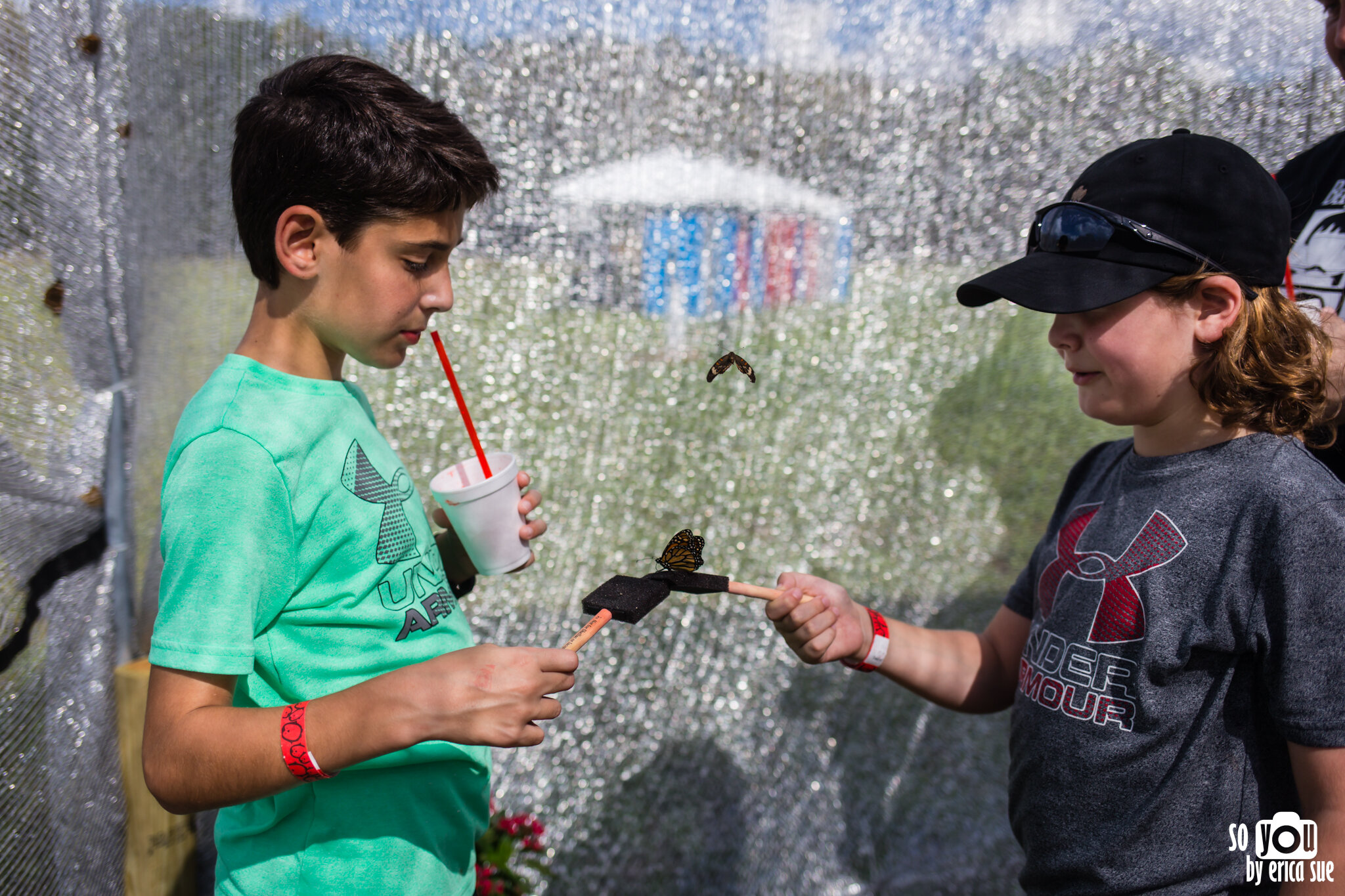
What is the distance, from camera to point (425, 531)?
110cm

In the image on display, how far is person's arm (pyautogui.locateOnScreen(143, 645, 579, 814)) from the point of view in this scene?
2.66ft

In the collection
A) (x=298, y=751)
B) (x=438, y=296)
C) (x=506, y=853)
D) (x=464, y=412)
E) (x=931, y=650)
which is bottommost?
(x=506, y=853)

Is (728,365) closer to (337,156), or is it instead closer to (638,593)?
(638,593)

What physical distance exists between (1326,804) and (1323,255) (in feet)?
3.02

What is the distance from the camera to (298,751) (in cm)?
83

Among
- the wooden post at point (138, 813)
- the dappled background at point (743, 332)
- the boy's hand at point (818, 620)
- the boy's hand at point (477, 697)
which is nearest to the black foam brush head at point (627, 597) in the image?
the boy's hand at point (477, 697)

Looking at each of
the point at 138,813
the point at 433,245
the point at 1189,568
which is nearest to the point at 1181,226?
the point at 1189,568

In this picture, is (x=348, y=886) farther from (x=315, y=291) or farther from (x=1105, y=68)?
(x=1105, y=68)

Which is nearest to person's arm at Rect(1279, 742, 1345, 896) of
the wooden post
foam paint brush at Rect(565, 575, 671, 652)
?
foam paint brush at Rect(565, 575, 671, 652)

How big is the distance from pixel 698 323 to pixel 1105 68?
111cm

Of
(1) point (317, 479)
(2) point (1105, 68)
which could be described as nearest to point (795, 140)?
(2) point (1105, 68)

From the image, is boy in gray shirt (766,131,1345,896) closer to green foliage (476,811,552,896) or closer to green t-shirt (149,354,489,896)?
green t-shirt (149,354,489,896)

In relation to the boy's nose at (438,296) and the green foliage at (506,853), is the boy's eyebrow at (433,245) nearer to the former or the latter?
the boy's nose at (438,296)

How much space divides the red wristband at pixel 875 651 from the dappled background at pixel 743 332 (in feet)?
2.20
